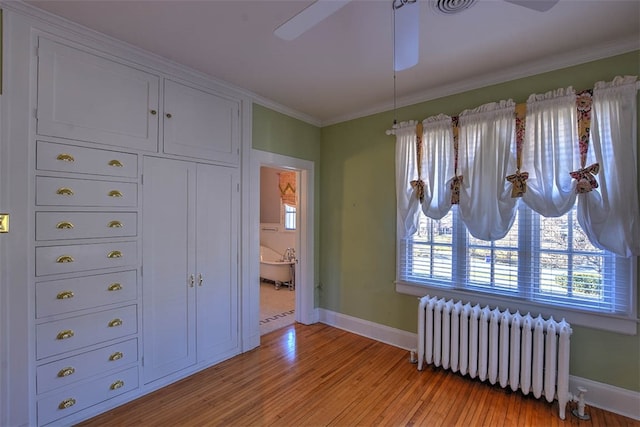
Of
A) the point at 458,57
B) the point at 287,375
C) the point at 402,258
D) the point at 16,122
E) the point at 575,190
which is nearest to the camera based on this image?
the point at 16,122

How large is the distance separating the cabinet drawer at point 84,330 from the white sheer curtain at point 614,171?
354cm

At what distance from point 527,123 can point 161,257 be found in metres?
3.24

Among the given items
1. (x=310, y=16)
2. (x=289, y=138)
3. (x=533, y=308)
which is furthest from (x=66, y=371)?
(x=533, y=308)

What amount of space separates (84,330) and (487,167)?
3.41 meters

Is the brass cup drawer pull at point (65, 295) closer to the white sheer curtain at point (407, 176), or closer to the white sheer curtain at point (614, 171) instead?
the white sheer curtain at point (407, 176)

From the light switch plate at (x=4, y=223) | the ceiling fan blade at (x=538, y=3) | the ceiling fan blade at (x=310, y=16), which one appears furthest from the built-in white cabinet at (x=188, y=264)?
the ceiling fan blade at (x=538, y=3)

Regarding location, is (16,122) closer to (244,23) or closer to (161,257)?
(161,257)

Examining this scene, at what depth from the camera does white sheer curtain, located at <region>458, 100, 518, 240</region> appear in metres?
2.54

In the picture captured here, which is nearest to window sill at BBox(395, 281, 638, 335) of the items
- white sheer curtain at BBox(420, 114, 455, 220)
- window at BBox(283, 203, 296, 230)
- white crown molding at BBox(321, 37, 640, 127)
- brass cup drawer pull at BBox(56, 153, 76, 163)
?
white sheer curtain at BBox(420, 114, 455, 220)

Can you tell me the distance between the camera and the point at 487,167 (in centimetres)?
264

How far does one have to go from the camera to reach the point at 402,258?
328 centimetres

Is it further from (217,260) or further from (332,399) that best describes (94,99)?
(332,399)

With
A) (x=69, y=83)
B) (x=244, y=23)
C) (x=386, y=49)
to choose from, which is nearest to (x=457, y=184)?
(x=386, y=49)

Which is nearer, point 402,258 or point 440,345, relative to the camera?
point 440,345
